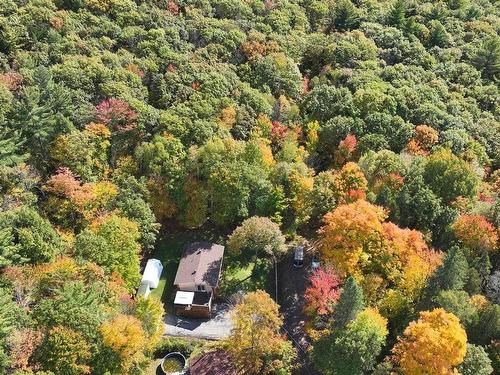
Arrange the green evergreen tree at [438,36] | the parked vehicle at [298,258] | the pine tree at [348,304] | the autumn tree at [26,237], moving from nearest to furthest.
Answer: the pine tree at [348,304], the autumn tree at [26,237], the parked vehicle at [298,258], the green evergreen tree at [438,36]

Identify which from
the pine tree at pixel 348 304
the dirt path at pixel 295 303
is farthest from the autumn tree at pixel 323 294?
the dirt path at pixel 295 303

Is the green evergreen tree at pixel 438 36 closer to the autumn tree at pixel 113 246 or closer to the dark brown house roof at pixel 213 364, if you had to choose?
the autumn tree at pixel 113 246

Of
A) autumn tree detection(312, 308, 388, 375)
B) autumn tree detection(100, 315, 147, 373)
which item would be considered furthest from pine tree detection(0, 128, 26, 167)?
autumn tree detection(312, 308, 388, 375)

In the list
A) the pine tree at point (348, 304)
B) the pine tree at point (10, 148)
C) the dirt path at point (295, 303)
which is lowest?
the dirt path at point (295, 303)

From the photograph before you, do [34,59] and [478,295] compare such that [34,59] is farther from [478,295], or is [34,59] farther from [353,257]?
[478,295]

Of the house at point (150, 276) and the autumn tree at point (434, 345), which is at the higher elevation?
the autumn tree at point (434, 345)

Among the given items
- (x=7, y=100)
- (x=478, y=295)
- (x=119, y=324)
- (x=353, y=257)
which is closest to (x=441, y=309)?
(x=478, y=295)

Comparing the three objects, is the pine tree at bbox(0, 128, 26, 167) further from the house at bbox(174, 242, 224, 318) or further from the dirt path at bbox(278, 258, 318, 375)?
the dirt path at bbox(278, 258, 318, 375)

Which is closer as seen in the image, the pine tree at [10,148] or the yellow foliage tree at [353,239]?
the yellow foliage tree at [353,239]
